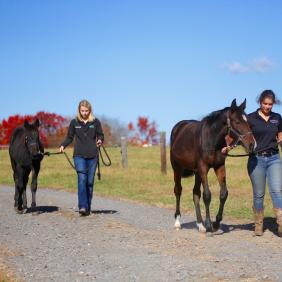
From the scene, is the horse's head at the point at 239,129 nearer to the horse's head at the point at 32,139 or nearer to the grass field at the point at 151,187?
the grass field at the point at 151,187

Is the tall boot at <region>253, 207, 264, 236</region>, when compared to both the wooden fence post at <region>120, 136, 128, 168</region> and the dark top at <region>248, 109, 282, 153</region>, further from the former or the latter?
the wooden fence post at <region>120, 136, 128, 168</region>

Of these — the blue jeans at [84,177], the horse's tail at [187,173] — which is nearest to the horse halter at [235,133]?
the horse's tail at [187,173]

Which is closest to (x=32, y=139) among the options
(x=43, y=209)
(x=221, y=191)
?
(x=43, y=209)

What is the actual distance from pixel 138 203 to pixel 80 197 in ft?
10.0

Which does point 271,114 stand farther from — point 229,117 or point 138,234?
point 138,234

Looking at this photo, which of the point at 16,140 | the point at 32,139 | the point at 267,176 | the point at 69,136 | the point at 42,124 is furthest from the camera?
the point at 42,124

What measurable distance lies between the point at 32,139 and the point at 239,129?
5.23m

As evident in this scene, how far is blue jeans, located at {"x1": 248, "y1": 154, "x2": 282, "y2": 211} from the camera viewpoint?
28.2ft

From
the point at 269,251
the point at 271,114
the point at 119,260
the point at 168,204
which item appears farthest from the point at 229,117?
the point at 168,204

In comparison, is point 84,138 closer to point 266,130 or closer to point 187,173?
point 187,173

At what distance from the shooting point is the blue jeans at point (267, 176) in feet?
28.2

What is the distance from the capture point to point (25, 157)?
478 inches

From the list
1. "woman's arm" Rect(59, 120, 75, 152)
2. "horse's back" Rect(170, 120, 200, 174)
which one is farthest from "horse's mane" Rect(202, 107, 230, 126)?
"woman's arm" Rect(59, 120, 75, 152)

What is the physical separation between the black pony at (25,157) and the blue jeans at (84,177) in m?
1.18
